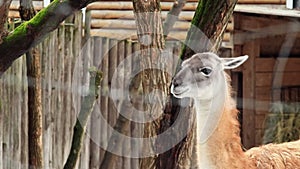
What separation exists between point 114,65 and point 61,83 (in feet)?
2.13

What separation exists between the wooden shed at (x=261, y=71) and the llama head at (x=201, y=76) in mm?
3486

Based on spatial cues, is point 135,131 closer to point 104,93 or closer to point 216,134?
point 104,93

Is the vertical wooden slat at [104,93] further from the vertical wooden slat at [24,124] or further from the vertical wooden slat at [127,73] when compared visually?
the vertical wooden slat at [24,124]

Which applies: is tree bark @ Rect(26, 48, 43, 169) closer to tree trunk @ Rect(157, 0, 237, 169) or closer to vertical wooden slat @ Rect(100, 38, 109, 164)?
tree trunk @ Rect(157, 0, 237, 169)

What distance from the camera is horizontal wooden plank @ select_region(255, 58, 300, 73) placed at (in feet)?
22.2

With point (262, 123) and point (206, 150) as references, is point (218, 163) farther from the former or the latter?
point (262, 123)

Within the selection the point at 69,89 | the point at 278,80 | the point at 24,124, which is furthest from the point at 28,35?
the point at 278,80

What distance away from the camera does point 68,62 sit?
537 cm

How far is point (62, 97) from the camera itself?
533 cm

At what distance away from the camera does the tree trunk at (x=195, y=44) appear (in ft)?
10.1

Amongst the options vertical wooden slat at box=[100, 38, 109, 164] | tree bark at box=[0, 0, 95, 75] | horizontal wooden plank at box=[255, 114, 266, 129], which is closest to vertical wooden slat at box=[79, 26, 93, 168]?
vertical wooden slat at box=[100, 38, 109, 164]

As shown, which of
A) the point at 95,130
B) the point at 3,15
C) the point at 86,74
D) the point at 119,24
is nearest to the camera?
the point at 3,15

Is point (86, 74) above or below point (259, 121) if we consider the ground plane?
above

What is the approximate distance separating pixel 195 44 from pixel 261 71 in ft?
12.3
